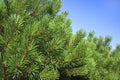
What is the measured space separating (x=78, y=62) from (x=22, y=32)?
1.22 m

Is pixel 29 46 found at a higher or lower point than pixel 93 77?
higher

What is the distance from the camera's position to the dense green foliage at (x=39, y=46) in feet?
13.5

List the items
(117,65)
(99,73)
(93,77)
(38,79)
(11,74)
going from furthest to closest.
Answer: (117,65) < (99,73) < (93,77) < (38,79) < (11,74)

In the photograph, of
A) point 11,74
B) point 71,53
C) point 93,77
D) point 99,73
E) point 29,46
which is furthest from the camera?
point 99,73

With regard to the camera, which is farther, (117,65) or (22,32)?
(117,65)

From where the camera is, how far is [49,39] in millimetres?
4750

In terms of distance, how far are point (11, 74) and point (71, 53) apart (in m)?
1.23

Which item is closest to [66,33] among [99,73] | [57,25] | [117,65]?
[57,25]

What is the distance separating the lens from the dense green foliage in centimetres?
410

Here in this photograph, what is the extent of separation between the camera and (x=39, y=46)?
4.68 m

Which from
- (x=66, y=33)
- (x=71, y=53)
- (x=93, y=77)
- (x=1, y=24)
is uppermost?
(x=1, y=24)

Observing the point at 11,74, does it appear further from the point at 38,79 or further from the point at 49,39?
the point at 49,39

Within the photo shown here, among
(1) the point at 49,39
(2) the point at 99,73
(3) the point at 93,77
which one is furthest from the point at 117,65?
(1) the point at 49,39

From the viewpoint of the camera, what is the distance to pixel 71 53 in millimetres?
4910
